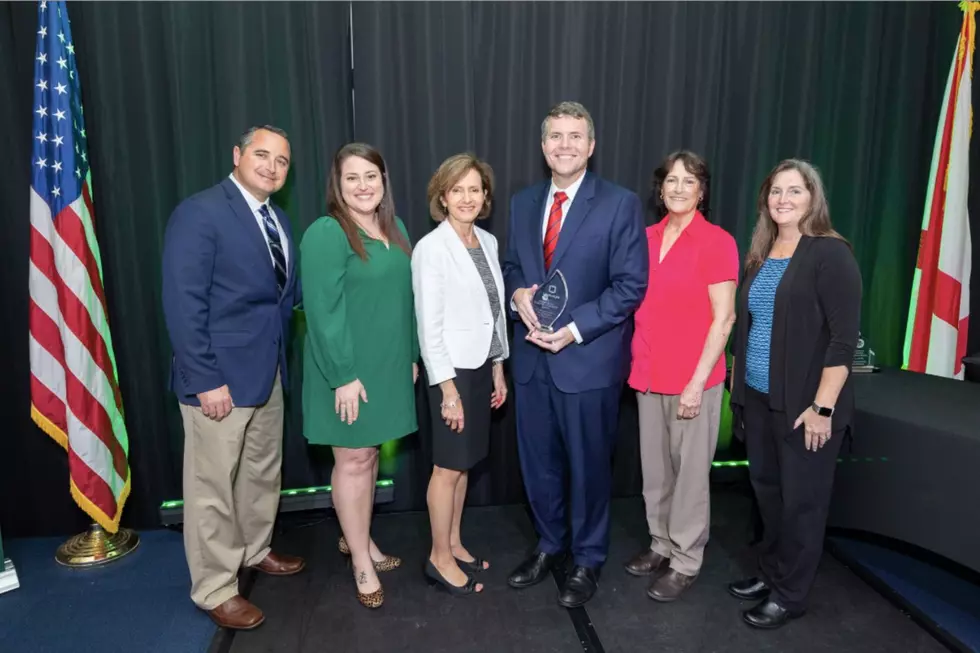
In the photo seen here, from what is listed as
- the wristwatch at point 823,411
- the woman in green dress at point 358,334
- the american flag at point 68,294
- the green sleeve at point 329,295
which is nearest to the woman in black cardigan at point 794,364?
the wristwatch at point 823,411

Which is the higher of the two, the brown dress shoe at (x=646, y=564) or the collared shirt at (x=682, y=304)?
the collared shirt at (x=682, y=304)

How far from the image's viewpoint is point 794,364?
6.86 feet

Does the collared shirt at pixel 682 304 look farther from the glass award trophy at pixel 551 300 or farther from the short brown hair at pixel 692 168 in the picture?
the glass award trophy at pixel 551 300

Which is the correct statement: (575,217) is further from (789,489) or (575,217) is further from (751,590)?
(751,590)

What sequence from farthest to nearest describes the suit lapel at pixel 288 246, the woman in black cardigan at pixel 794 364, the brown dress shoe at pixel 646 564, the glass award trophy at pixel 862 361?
the glass award trophy at pixel 862 361, the brown dress shoe at pixel 646 564, the suit lapel at pixel 288 246, the woman in black cardigan at pixel 794 364

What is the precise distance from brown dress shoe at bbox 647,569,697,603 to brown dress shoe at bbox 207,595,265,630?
148 centimetres

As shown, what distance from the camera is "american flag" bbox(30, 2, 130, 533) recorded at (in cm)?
249

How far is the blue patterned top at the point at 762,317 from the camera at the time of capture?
2170 millimetres

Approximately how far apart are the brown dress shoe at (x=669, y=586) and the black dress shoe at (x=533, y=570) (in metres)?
0.40

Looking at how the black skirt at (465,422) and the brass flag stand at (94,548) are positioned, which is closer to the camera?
the black skirt at (465,422)

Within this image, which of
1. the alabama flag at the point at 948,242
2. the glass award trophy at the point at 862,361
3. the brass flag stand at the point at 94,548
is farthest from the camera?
the alabama flag at the point at 948,242

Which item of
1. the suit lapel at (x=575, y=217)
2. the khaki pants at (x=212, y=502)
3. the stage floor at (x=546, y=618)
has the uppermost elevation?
the suit lapel at (x=575, y=217)

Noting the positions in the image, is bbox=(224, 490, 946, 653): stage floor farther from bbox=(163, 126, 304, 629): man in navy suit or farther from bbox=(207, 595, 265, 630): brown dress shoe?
bbox=(163, 126, 304, 629): man in navy suit

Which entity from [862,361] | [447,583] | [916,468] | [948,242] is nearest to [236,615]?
[447,583]
